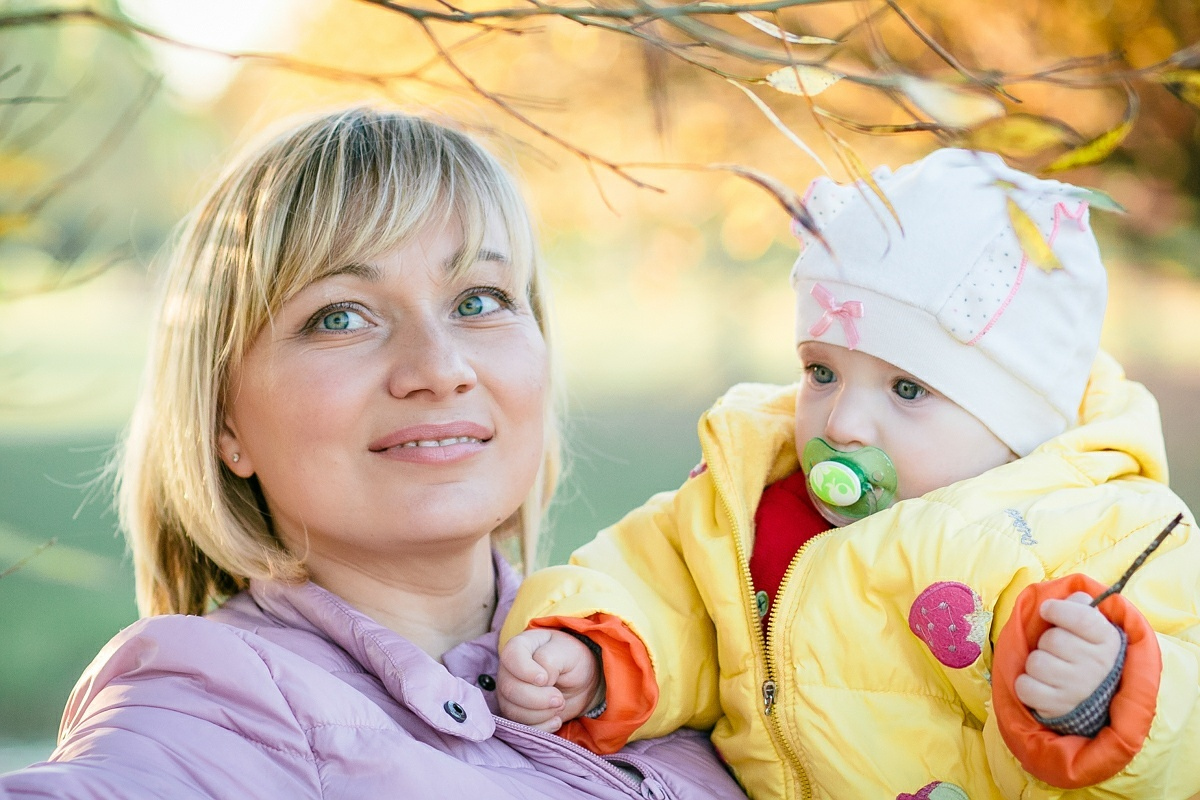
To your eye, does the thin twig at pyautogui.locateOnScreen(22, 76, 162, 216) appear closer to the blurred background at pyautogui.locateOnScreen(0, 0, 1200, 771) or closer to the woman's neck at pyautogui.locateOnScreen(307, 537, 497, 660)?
the blurred background at pyautogui.locateOnScreen(0, 0, 1200, 771)

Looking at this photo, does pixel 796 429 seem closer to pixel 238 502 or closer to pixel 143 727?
pixel 238 502

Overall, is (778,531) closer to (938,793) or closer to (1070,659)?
(938,793)

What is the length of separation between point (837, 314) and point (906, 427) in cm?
21

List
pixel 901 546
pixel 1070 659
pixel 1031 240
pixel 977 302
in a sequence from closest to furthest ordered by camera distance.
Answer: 1. pixel 1031 240
2. pixel 1070 659
3. pixel 901 546
4. pixel 977 302

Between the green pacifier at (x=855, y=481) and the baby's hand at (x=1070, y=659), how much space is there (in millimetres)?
429

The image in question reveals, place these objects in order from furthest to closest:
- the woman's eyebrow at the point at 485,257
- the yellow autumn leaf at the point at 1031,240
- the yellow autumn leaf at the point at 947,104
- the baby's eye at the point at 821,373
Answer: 1. the baby's eye at the point at 821,373
2. the woman's eyebrow at the point at 485,257
3. the yellow autumn leaf at the point at 1031,240
4. the yellow autumn leaf at the point at 947,104

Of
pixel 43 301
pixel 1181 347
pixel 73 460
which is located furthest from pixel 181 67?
pixel 1181 347

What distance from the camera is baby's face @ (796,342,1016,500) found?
1808mm

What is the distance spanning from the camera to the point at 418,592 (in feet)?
6.14

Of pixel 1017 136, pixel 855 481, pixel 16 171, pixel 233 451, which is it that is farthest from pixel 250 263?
pixel 1017 136

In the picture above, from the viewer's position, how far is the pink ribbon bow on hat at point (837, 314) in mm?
1827

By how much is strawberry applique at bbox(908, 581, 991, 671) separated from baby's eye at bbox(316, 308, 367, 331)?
904 mm

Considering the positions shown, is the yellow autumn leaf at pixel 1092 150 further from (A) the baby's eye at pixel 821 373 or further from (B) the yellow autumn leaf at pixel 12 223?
(A) the baby's eye at pixel 821 373

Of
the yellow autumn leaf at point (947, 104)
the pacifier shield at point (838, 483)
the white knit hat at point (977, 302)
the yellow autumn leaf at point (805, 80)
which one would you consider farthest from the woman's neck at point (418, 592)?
the yellow autumn leaf at point (947, 104)
